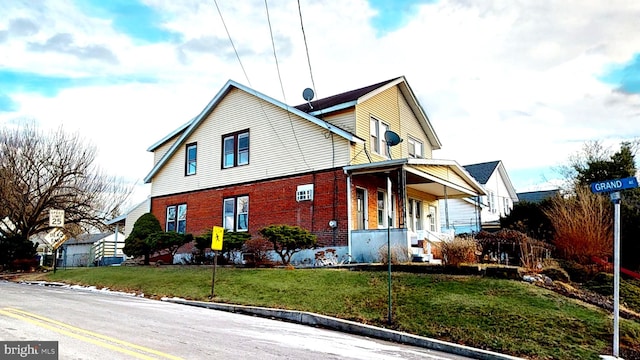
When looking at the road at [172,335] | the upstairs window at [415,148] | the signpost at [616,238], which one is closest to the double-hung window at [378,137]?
the upstairs window at [415,148]

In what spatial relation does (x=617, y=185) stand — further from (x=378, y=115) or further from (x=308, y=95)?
(x=308, y=95)

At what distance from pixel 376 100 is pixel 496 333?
1410 cm

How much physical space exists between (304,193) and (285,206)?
118cm

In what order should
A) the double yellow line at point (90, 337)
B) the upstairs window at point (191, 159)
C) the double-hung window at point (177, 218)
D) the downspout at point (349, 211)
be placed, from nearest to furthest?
the double yellow line at point (90, 337)
the downspout at point (349, 211)
the double-hung window at point (177, 218)
the upstairs window at point (191, 159)

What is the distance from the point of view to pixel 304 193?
19.9 m

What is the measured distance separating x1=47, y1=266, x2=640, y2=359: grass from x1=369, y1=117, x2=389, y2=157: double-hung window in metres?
7.91

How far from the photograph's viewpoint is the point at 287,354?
7031 millimetres

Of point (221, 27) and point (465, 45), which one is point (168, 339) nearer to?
point (221, 27)

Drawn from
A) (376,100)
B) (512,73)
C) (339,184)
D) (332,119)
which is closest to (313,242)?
(339,184)

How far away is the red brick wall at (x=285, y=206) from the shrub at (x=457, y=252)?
558 centimetres

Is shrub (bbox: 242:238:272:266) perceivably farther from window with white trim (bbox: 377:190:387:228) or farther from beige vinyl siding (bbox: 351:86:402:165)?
beige vinyl siding (bbox: 351:86:402:165)

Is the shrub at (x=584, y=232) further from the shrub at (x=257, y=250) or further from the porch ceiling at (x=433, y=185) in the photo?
the shrub at (x=257, y=250)

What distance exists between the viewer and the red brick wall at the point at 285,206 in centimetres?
1886

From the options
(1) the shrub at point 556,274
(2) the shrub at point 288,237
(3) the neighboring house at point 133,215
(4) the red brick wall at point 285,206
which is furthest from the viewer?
(3) the neighboring house at point 133,215
